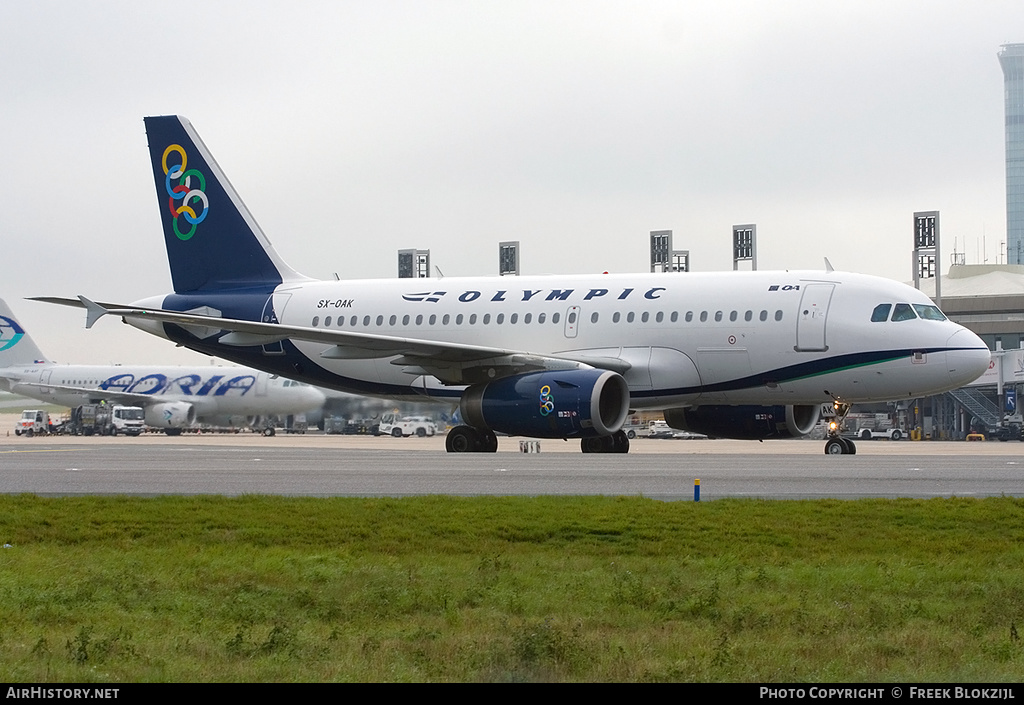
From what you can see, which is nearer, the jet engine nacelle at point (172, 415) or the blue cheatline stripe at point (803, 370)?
the blue cheatline stripe at point (803, 370)

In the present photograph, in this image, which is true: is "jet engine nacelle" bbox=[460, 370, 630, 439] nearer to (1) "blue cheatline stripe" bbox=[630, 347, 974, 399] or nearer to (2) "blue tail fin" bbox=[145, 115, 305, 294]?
(1) "blue cheatline stripe" bbox=[630, 347, 974, 399]

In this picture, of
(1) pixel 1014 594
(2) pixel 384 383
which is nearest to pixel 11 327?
(2) pixel 384 383

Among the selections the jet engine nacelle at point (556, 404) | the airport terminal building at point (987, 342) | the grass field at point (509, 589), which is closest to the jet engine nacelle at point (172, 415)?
the airport terminal building at point (987, 342)

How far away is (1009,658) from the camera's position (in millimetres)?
7859

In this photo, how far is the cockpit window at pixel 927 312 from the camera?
29.2 m

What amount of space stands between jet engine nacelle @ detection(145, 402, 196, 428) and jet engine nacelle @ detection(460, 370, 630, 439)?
46363 mm

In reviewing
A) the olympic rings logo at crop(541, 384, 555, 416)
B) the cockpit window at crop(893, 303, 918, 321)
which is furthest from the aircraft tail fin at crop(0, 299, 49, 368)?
the cockpit window at crop(893, 303, 918, 321)

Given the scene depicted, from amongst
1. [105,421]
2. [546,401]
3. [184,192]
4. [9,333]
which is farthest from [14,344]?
[546,401]

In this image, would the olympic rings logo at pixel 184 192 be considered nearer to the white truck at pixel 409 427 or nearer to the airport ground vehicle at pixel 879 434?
the white truck at pixel 409 427

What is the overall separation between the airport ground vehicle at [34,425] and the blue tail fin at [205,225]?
46051mm

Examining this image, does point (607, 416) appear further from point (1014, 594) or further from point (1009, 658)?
point (1009, 658)

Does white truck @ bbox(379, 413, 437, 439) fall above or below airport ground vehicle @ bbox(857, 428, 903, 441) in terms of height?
above

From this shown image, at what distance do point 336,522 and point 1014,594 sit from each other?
7.00 meters

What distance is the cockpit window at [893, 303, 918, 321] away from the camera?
95.2ft
